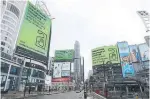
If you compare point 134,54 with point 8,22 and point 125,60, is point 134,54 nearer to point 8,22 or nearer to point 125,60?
point 125,60

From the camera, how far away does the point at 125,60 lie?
108 metres

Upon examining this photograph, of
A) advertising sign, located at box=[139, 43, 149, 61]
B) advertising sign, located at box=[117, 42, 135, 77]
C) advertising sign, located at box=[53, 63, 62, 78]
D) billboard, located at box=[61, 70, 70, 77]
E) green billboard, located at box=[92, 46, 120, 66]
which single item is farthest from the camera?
advertising sign, located at box=[53, 63, 62, 78]

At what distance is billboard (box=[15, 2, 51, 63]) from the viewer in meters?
64.8

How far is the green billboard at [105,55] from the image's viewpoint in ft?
372

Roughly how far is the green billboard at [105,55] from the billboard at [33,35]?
1907 inches

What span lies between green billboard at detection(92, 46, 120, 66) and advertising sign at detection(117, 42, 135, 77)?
345cm

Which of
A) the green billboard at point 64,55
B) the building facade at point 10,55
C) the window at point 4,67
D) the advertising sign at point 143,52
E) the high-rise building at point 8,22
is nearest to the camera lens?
the window at point 4,67

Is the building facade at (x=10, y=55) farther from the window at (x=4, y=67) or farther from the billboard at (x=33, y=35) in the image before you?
the billboard at (x=33, y=35)

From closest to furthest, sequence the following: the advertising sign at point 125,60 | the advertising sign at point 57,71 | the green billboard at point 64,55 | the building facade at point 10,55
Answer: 1. the building facade at point 10,55
2. the advertising sign at point 125,60
3. the advertising sign at point 57,71
4. the green billboard at point 64,55

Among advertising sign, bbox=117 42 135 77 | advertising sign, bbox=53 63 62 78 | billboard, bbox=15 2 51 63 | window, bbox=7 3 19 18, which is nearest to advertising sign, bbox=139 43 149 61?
advertising sign, bbox=117 42 135 77

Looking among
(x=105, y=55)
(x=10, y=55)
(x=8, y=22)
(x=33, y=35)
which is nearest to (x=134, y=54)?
(x=105, y=55)

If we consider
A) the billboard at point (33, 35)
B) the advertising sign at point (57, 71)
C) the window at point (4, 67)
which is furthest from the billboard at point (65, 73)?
the window at point (4, 67)

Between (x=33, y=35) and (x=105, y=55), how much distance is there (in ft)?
200

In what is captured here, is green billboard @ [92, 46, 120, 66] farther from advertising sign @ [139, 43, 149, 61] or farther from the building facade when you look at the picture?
the building facade
